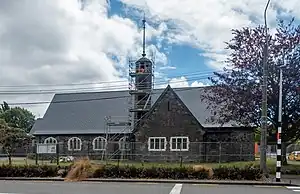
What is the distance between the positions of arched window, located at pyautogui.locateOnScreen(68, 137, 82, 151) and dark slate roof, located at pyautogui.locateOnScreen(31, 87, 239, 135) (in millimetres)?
847

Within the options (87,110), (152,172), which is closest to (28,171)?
(152,172)

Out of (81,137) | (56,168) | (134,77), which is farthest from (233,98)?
(81,137)

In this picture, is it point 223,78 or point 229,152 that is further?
point 229,152

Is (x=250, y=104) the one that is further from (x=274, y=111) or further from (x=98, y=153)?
(x=98, y=153)

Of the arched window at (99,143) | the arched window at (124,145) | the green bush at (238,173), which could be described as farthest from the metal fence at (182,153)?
the green bush at (238,173)

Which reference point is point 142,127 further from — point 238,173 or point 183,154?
point 238,173

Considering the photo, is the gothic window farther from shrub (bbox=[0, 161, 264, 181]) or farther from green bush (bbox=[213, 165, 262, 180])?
green bush (bbox=[213, 165, 262, 180])

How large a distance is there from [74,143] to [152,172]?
31273 mm

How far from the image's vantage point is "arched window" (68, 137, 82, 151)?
172 feet

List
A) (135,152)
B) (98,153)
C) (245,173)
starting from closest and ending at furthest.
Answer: (245,173), (135,152), (98,153)

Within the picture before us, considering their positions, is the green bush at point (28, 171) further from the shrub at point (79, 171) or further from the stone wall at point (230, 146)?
the stone wall at point (230, 146)

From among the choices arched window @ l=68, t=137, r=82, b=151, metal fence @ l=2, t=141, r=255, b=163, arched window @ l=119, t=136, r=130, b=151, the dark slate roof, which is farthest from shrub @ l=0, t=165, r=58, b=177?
arched window @ l=68, t=137, r=82, b=151

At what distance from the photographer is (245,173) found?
22.2 m

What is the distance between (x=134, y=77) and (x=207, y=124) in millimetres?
12108
